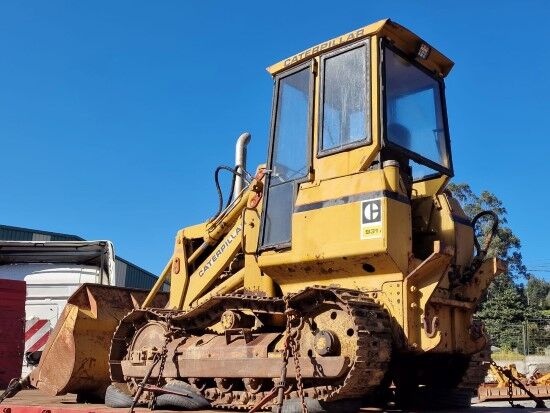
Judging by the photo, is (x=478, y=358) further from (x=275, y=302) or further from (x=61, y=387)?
(x=61, y=387)

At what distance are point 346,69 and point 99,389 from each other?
4.85 m

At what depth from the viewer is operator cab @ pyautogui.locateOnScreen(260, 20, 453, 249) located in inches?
245

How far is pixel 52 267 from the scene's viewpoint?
39.3ft

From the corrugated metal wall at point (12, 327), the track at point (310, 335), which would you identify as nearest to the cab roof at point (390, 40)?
the track at point (310, 335)

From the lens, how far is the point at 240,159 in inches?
324

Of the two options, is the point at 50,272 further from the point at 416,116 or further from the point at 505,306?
the point at 505,306

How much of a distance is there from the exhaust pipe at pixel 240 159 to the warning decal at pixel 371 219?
2433mm

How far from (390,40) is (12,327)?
281 inches

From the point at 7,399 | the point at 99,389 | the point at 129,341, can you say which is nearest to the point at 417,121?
the point at 129,341

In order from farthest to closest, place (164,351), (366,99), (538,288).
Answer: (538,288)
(164,351)
(366,99)

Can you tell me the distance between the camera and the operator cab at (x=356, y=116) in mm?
6223

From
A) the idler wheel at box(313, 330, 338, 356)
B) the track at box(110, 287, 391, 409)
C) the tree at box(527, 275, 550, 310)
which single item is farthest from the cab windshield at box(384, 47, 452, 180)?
the tree at box(527, 275, 550, 310)

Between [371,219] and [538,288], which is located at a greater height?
[538,288]

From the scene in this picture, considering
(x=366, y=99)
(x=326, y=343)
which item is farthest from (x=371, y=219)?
(x=366, y=99)
